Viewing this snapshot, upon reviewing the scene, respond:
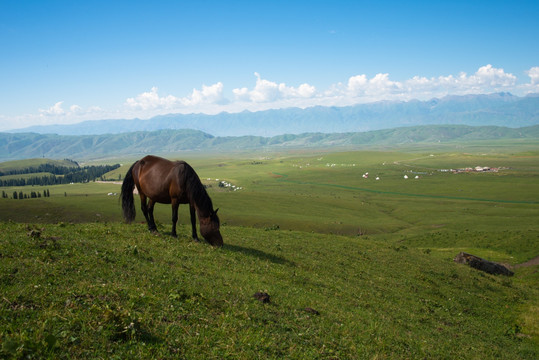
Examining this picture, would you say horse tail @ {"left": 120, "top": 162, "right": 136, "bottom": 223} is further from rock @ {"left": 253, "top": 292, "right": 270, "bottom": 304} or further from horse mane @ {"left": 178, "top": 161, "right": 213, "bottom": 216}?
rock @ {"left": 253, "top": 292, "right": 270, "bottom": 304}

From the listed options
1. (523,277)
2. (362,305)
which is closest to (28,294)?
(362,305)

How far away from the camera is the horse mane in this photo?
17750 mm

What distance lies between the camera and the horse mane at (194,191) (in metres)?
17.8

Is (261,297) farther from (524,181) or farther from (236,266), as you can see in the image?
(524,181)

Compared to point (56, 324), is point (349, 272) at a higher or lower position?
lower

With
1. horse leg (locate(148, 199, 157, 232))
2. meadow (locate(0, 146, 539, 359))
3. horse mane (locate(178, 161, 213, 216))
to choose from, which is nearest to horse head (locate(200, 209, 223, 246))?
horse mane (locate(178, 161, 213, 216))

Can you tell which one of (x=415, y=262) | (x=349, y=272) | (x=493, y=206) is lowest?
(x=493, y=206)

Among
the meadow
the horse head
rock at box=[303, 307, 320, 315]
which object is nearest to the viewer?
the meadow

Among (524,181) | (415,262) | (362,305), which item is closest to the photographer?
(362,305)

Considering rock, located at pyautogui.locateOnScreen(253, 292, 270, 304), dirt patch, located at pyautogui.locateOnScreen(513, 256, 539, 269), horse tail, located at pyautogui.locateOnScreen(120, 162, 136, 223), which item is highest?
horse tail, located at pyautogui.locateOnScreen(120, 162, 136, 223)

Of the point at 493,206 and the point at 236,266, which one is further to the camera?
the point at 493,206

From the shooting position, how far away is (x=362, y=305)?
14898mm

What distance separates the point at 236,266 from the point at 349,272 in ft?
26.5

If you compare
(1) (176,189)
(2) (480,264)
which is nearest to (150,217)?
(1) (176,189)
